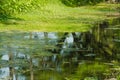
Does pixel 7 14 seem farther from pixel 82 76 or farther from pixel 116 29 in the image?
pixel 82 76

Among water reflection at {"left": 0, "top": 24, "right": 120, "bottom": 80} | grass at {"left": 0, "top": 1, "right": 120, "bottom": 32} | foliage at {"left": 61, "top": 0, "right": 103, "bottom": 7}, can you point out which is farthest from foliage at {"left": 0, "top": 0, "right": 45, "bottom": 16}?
foliage at {"left": 61, "top": 0, "right": 103, "bottom": 7}

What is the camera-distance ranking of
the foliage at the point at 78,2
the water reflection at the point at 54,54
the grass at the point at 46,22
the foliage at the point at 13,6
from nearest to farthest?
the water reflection at the point at 54,54 → the grass at the point at 46,22 → the foliage at the point at 13,6 → the foliage at the point at 78,2

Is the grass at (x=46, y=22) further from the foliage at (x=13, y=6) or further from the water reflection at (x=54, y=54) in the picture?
the water reflection at (x=54, y=54)

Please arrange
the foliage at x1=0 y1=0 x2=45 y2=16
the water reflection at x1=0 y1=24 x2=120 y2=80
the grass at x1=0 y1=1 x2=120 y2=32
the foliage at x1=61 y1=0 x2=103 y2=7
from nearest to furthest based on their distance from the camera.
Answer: the water reflection at x1=0 y1=24 x2=120 y2=80 → the grass at x1=0 y1=1 x2=120 y2=32 → the foliage at x1=0 y1=0 x2=45 y2=16 → the foliage at x1=61 y1=0 x2=103 y2=7

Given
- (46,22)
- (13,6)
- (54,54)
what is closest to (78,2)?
(46,22)

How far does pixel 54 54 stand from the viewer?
22.2 m

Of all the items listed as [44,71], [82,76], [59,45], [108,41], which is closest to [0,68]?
[44,71]

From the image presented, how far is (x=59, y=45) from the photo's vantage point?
2533 centimetres

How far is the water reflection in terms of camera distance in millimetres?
17266

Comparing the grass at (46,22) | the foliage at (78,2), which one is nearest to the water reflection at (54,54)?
the grass at (46,22)

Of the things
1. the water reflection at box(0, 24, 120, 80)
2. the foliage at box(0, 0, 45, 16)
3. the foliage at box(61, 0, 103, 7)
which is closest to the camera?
the water reflection at box(0, 24, 120, 80)

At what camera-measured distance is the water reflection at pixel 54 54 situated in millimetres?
17266

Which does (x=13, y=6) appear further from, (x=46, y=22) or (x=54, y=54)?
(x=54, y=54)

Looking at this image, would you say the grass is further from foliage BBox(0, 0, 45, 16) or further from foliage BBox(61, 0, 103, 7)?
foliage BBox(61, 0, 103, 7)
